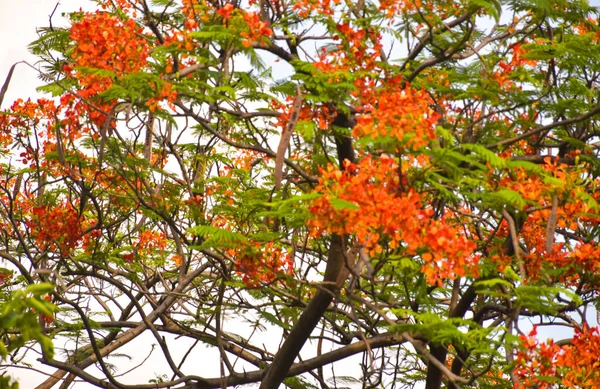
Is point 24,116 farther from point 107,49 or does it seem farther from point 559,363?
point 559,363

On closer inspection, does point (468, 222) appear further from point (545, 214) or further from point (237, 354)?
point (237, 354)

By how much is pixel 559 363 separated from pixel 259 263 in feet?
7.73

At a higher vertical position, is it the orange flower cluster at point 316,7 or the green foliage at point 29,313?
the orange flower cluster at point 316,7

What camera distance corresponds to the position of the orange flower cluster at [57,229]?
287 inches

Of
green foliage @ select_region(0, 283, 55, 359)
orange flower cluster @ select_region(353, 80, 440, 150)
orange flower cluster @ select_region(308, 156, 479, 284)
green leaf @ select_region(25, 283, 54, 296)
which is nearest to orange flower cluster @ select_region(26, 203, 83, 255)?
orange flower cluster @ select_region(308, 156, 479, 284)

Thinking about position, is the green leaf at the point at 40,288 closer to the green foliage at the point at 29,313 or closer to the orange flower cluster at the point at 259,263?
the green foliage at the point at 29,313

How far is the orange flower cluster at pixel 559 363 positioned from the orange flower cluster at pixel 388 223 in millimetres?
849

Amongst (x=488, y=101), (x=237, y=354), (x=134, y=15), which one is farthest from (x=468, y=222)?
(x=134, y=15)

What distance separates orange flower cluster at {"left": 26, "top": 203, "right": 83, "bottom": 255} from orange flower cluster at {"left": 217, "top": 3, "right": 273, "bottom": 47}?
2.99m

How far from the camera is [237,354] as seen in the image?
767 centimetres

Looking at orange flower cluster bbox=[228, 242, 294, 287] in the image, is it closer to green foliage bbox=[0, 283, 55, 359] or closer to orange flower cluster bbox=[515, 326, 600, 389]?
orange flower cluster bbox=[515, 326, 600, 389]

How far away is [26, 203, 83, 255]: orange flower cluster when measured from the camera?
7.29 metres

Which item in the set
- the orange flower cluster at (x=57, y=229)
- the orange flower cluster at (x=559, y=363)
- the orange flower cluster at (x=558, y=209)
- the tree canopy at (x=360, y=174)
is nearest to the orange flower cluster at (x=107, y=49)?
the tree canopy at (x=360, y=174)

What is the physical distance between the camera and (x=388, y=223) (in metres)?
4.27
